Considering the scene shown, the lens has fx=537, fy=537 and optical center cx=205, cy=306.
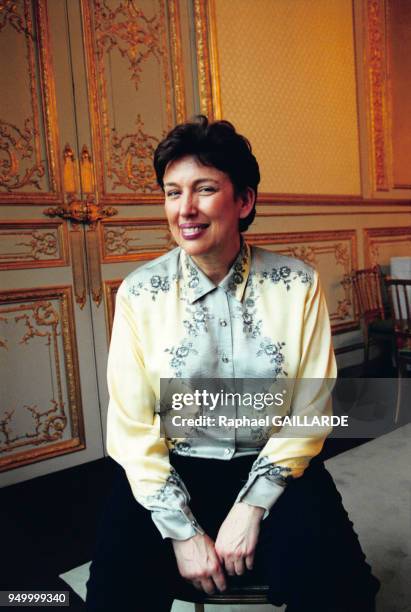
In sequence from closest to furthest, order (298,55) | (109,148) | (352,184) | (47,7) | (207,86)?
1. (47,7)
2. (109,148)
3. (207,86)
4. (298,55)
5. (352,184)

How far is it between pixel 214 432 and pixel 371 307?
119 inches

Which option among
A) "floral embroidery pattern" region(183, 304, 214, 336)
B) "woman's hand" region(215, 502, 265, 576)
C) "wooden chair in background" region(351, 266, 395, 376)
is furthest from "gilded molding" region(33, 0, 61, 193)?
"wooden chair in background" region(351, 266, 395, 376)

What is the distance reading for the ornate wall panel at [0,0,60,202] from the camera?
2.39m

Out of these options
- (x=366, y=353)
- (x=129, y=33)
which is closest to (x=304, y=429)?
(x=129, y=33)

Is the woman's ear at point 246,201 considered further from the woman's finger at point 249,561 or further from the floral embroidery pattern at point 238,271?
the woman's finger at point 249,561

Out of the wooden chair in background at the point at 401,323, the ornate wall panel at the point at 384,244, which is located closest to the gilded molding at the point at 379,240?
the ornate wall panel at the point at 384,244

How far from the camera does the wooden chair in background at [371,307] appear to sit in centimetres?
362

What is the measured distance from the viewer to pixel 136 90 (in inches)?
109

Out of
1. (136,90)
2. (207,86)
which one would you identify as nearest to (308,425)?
(136,90)

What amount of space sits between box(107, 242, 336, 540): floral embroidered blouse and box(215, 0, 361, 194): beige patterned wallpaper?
2.32 meters

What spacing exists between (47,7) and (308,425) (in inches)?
90.6

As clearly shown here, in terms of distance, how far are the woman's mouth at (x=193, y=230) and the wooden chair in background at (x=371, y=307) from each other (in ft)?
8.83

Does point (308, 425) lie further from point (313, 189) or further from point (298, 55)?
point (298, 55)

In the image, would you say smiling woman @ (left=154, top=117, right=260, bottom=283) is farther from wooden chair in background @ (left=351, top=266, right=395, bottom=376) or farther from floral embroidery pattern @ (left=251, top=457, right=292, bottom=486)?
wooden chair in background @ (left=351, top=266, right=395, bottom=376)
